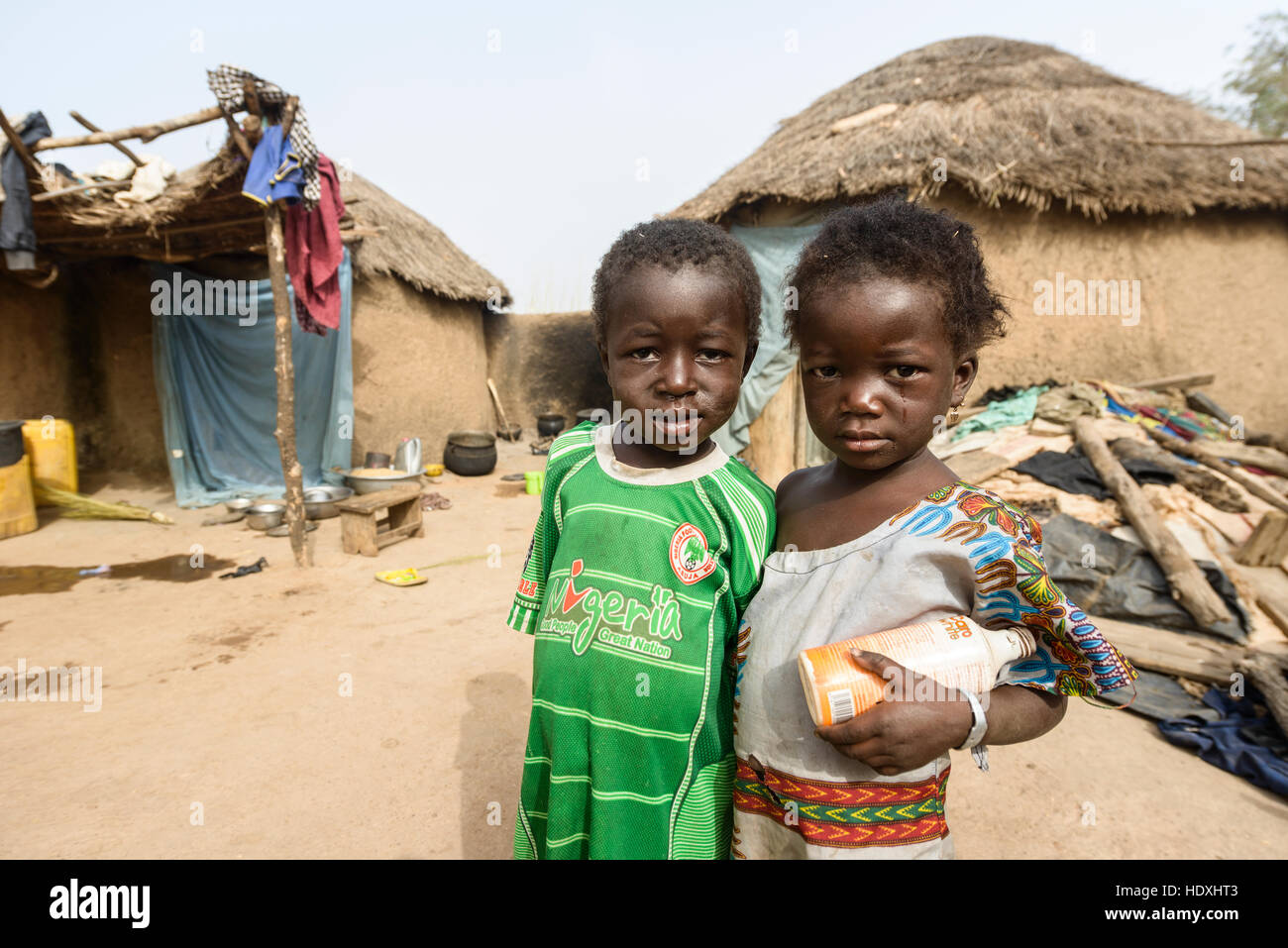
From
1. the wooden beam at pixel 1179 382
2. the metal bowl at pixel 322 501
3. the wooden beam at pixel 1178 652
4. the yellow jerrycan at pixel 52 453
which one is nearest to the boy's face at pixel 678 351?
the wooden beam at pixel 1178 652

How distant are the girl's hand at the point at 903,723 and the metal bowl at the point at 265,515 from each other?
664 centimetres

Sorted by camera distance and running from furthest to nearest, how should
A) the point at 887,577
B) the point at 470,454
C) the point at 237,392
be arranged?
the point at 470,454 → the point at 237,392 → the point at 887,577

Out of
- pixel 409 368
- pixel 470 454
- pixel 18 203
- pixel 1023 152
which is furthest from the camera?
pixel 409 368

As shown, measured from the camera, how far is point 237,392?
26.1ft

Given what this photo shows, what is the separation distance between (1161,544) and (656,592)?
13.9ft

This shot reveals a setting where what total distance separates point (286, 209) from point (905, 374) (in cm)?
603

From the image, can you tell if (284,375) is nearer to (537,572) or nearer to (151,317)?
(151,317)

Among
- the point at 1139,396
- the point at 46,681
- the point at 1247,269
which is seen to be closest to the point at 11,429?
the point at 46,681

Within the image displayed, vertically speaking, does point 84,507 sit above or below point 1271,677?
above

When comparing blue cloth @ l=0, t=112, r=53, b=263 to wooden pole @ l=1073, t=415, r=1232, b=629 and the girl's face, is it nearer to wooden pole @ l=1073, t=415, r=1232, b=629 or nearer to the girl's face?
the girl's face

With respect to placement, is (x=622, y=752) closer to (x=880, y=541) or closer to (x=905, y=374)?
(x=880, y=541)

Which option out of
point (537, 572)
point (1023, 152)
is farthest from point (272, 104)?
point (1023, 152)

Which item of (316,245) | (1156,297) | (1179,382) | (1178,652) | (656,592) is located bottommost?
(1178,652)

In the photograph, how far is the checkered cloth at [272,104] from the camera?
4391mm
